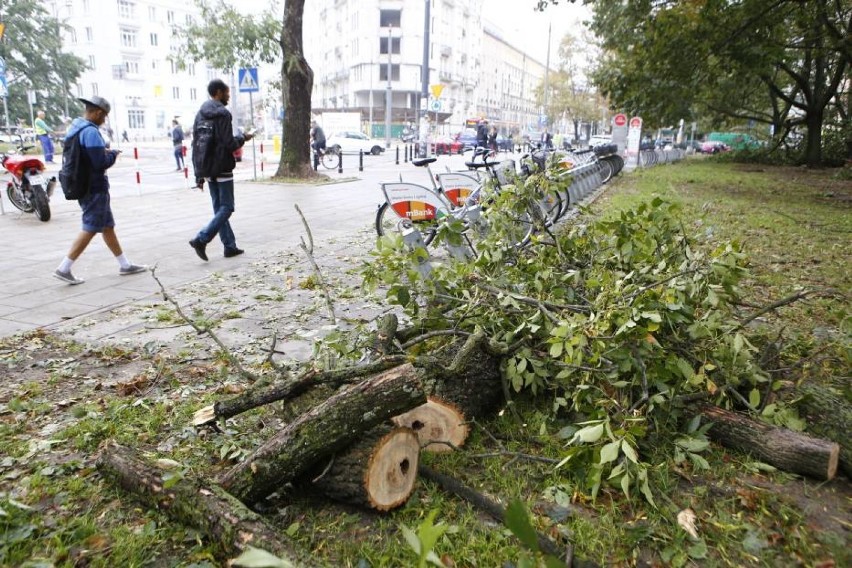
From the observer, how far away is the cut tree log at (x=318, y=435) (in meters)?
2.40

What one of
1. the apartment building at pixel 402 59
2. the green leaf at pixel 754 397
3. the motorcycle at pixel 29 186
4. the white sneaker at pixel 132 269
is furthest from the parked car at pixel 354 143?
the green leaf at pixel 754 397

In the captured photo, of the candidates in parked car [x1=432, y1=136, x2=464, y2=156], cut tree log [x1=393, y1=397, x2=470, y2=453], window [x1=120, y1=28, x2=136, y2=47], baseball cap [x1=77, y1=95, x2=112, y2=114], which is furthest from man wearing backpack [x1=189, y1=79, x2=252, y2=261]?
window [x1=120, y1=28, x2=136, y2=47]

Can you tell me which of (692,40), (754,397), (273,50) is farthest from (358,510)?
(273,50)

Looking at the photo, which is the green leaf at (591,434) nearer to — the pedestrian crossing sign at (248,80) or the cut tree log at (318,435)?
the cut tree log at (318,435)

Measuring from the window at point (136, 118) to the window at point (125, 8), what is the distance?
9.84m

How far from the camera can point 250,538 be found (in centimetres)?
208

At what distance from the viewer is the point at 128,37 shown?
66125 mm

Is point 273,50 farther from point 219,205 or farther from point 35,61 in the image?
point 35,61

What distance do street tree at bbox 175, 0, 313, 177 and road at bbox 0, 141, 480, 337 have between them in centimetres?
151

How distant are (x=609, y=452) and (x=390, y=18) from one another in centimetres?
8316

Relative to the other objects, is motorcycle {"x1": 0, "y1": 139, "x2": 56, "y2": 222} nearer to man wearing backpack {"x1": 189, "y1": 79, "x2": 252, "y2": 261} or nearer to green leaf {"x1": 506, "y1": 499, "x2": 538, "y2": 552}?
man wearing backpack {"x1": 189, "y1": 79, "x2": 252, "y2": 261}

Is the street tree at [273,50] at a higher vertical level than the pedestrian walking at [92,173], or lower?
higher

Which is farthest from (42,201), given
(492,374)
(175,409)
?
(492,374)

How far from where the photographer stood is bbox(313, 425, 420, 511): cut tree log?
2424 millimetres
